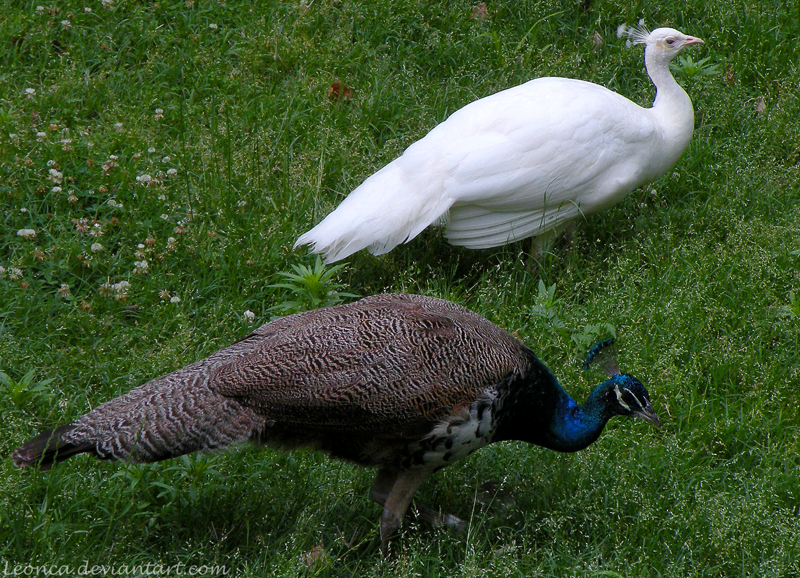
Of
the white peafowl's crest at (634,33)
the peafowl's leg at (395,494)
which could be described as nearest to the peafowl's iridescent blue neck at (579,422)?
the peafowl's leg at (395,494)

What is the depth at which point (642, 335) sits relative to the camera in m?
4.16

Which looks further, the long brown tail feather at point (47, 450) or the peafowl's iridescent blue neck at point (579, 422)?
the peafowl's iridescent blue neck at point (579, 422)


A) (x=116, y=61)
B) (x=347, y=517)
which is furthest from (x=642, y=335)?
(x=116, y=61)

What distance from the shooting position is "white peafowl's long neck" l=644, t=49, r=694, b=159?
187 inches

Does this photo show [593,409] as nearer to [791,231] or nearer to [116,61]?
[791,231]

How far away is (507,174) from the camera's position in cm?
441

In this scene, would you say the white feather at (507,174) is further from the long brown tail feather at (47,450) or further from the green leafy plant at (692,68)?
the long brown tail feather at (47,450)

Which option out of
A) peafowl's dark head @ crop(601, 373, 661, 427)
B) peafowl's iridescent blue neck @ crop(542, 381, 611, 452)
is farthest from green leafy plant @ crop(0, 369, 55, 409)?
peafowl's dark head @ crop(601, 373, 661, 427)

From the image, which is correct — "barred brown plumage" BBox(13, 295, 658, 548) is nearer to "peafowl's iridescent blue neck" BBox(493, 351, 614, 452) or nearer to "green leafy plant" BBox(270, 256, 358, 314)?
"peafowl's iridescent blue neck" BBox(493, 351, 614, 452)

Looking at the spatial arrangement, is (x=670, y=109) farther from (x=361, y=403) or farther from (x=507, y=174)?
(x=361, y=403)

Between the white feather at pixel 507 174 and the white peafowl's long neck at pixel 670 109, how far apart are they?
0.25ft

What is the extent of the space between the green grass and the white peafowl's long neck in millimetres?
359

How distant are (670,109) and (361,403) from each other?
2.63 m

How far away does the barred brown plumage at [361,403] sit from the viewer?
3.05 metres
